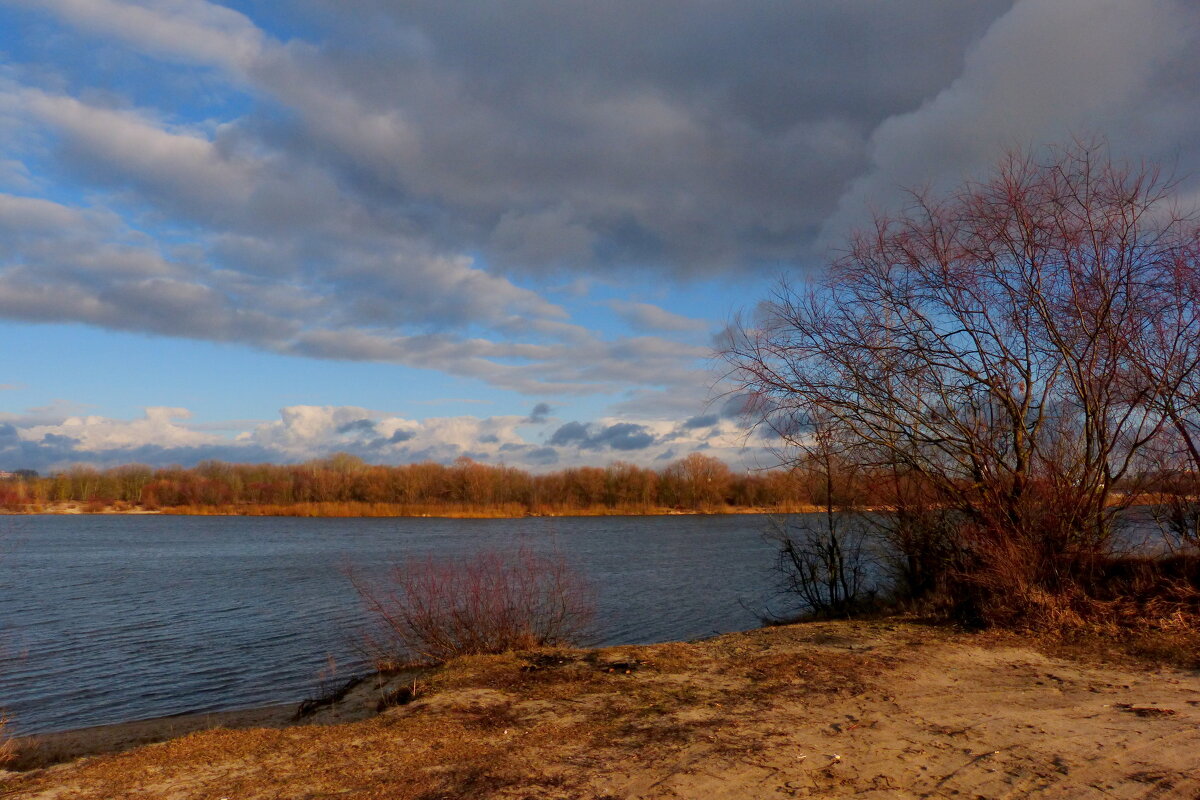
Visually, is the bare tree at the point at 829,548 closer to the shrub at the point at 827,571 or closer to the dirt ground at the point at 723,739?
the shrub at the point at 827,571

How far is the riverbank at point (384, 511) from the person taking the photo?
89.4 meters

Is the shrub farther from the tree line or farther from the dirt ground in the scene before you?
the tree line

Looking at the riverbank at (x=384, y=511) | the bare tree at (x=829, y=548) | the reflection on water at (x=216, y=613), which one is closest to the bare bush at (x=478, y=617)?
the reflection on water at (x=216, y=613)

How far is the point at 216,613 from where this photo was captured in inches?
885

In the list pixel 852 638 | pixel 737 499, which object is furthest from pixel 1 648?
pixel 737 499

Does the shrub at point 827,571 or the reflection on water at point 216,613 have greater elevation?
the shrub at point 827,571

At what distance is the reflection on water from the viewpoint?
14.4 meters

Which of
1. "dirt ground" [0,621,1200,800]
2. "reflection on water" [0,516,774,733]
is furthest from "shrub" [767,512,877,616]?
"dirt ground" [0,621,1200,800]

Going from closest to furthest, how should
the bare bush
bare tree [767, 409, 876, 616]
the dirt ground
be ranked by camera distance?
the dirt ground, the bare bush, bare tree [767, 409, 876, 616]

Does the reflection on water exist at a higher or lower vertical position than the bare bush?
lower

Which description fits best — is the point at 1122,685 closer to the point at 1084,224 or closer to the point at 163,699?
the point at 1084,224

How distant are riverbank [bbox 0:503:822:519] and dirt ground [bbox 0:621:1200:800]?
78.7m

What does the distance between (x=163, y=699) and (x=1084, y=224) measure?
16.0 m

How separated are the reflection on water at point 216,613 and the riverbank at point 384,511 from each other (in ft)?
141
